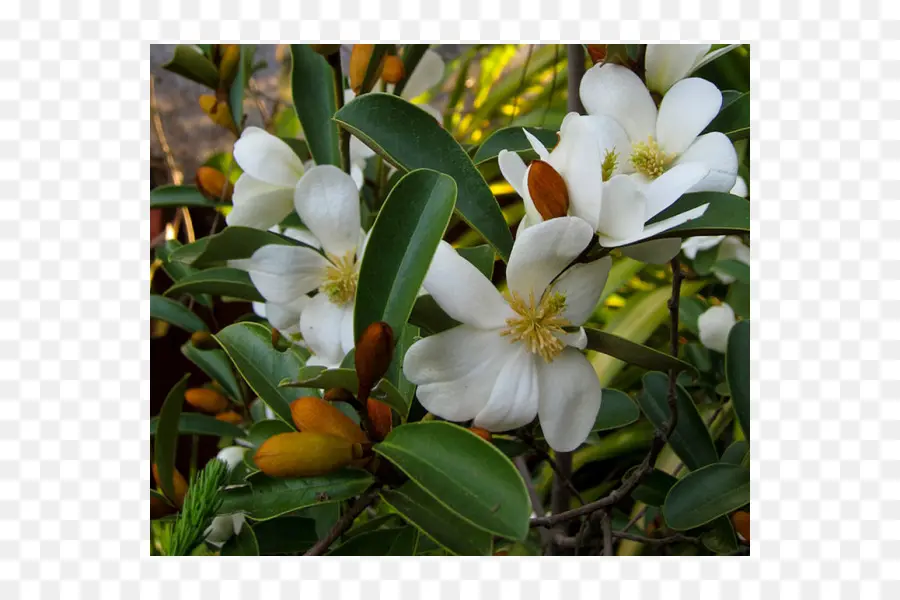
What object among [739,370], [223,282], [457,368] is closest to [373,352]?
[457,368]

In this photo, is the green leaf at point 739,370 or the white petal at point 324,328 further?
the green leaf at point 739,370

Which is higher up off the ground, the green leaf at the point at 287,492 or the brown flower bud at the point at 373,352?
the brown flower bud at the point at 373,352

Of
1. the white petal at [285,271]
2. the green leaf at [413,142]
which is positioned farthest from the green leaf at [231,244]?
the green leaf at [413,142]

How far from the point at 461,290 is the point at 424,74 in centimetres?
39

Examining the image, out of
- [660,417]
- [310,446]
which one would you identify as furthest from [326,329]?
[660,417]

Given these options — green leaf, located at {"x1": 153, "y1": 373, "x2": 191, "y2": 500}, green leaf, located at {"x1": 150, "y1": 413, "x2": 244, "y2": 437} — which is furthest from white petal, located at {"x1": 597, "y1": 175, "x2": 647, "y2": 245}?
green leaf, located at {"x1": 150, "y1": 413, "x2": 244, "y2": 437}

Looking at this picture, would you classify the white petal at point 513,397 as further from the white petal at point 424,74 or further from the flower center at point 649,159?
the white petal at point 424,74

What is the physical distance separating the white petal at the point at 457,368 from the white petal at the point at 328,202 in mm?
161

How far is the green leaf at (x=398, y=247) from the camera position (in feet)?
1.41

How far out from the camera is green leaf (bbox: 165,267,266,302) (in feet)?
2.03

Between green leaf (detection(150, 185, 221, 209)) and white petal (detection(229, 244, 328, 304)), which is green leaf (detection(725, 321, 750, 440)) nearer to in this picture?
white petal (detection(229, 244, 328, 304))

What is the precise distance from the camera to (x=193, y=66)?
71 cm

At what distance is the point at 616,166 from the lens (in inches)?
19.6
